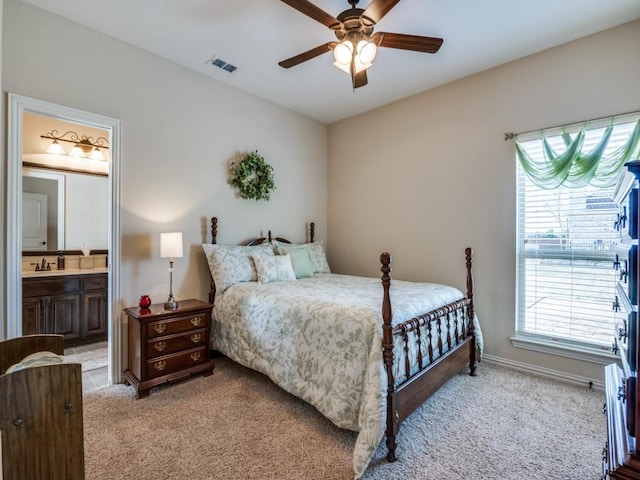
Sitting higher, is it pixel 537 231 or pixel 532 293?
pixel 537 231

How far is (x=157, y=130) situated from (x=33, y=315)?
2.43m

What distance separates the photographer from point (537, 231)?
9.86ft

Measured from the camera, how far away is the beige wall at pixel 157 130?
2.46 meters

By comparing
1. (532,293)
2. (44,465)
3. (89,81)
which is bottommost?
(44,465)

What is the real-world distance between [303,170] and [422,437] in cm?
352

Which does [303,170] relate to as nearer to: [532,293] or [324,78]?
[324,78]

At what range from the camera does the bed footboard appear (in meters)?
1.87

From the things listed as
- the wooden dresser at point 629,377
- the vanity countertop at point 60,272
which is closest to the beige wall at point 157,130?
the vanity countertop at point 60,272

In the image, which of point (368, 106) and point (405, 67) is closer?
point (405, 67)

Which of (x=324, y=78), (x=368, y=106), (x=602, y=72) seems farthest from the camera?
(x=368, y=106)

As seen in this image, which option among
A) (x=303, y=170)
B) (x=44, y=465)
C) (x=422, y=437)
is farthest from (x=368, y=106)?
(x=44, y=465)

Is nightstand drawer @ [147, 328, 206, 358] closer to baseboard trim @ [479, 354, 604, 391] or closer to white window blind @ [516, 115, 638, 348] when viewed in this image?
baseboard trim @ [479, 354, 604, 391]

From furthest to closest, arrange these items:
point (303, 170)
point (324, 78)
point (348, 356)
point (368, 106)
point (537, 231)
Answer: point (303, 170) < point (368, 106) < point (324, 78) < point (537, 231) < point (348, 356)

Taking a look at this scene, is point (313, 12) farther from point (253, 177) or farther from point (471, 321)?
point (471, 321)
